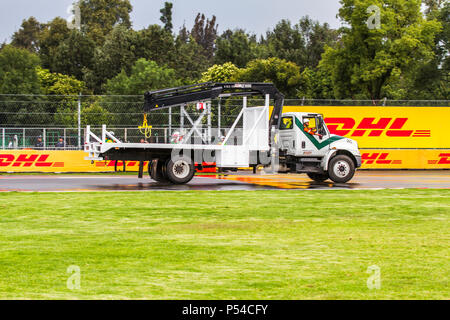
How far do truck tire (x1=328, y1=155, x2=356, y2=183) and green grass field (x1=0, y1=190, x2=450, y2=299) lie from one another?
6.55m

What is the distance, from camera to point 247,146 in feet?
70.8

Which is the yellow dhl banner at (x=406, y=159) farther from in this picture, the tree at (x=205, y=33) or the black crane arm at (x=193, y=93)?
the tree at (x=205, y=33)

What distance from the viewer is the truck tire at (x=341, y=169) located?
883 inches

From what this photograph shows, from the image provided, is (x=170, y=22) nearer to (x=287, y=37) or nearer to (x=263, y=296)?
(x=287, y=37)

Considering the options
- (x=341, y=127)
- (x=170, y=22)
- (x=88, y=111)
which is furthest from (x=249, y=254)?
(x=170, y=22)

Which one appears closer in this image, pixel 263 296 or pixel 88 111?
pixel 263 296

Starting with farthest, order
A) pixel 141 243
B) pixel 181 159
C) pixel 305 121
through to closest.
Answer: pixel 305 121 < pixel 181 159 < pixel 141 243

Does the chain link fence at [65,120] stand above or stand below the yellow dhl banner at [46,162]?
above

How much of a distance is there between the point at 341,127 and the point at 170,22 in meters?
56.9

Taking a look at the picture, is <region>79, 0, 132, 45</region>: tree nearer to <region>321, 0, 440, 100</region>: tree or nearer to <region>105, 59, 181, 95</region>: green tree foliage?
<region>105, 59, 181, 95</region>: green tree foliage

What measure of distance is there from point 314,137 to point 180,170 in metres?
4.89

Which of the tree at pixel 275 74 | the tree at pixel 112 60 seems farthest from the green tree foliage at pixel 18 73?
the tree at pixel 275 74

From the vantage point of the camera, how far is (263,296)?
635 centimetres

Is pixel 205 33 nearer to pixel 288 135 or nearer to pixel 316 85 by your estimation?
pixel 316 85
